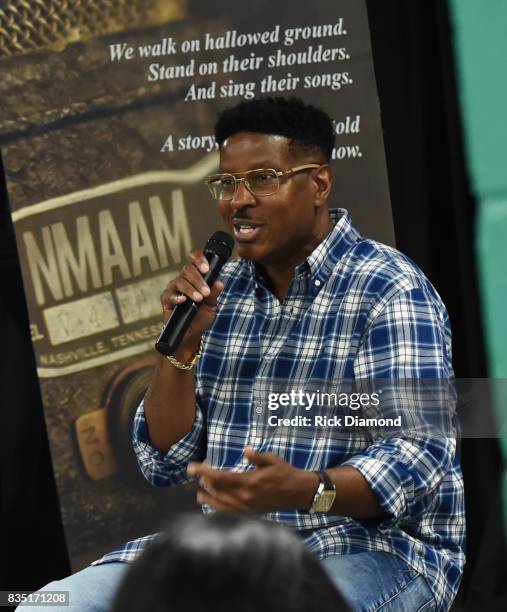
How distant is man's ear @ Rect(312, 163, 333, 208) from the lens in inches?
83.7

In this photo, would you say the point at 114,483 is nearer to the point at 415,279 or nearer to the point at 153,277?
the point at 153,277

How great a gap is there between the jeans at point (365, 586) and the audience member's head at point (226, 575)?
929 mm

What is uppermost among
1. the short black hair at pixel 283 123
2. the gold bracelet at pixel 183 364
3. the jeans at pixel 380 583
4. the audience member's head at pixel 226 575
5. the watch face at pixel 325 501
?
the short black hair at pixel 283 123

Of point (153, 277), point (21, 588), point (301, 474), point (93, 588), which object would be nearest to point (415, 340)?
point (301, 474)

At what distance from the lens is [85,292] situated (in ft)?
9.75

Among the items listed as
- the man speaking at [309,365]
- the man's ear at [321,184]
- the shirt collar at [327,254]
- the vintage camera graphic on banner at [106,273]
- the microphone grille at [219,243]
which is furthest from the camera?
the vintage camera graphic on banner at [106,273]

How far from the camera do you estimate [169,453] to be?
202cm

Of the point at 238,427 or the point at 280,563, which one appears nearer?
the point at 280,563

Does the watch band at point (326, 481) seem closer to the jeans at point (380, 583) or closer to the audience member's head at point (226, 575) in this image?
the jeans at point (380, 583)

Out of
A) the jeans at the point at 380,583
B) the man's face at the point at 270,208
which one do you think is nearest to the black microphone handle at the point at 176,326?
Answer: the man's face at the point at 270,208

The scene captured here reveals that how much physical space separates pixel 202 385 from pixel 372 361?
40 cm

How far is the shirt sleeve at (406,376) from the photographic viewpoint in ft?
5.59

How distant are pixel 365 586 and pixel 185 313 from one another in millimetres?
572

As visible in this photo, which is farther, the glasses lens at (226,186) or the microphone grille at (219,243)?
the glasses lens at (226,186)
